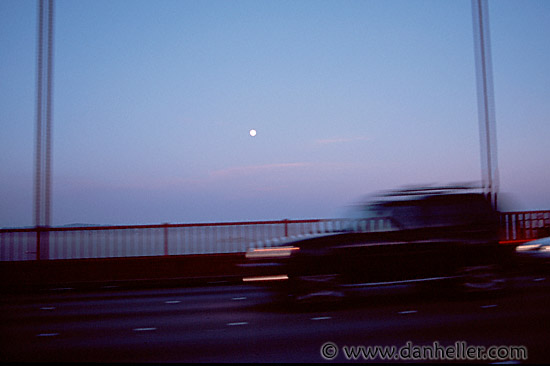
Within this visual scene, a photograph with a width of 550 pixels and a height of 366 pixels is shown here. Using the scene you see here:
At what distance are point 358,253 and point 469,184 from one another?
2631mm

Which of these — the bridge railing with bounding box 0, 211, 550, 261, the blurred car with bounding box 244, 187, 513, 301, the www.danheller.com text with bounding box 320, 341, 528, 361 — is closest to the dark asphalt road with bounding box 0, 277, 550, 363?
the www.danheller.com text with bounding box 320, 341, 528, 361

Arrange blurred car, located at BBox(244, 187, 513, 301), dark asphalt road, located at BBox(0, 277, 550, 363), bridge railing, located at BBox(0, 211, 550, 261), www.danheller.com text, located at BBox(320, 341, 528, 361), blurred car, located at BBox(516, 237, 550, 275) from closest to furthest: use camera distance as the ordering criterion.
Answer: www.danheller.com text, located at BBox(320, 341, 528, 361), dark asphalt road, located at BBox(0, 277, 550, 363), blurred car, located at BBox(244, 187, 513, 301), blurred car, located at BBox(516, 237, 550, 275), bridge railing, located at BBox(0, 211, 550, 261)

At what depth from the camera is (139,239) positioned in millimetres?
13852

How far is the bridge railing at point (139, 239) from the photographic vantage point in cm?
1297

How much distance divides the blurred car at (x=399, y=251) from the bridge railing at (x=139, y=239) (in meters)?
2.92

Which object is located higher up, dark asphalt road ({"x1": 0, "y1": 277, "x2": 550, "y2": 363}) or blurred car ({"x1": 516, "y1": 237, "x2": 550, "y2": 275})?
blurred car ({"x1": 516, "y1": 237, "x2": 550, "y2": 275})

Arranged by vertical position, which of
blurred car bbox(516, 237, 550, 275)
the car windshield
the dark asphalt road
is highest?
the car windshield

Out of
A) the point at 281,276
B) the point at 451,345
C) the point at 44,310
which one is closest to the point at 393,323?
the point at 451,345

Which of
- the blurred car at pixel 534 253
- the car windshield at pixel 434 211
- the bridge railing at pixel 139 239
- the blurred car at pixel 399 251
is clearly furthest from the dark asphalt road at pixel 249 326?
the bridge railing at pixel 139 239

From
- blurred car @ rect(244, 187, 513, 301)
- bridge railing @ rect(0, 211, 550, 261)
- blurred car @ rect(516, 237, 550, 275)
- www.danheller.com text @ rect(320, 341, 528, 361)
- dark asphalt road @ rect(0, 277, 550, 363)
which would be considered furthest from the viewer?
bridge railing @ rect(0, 211, 550, 261)

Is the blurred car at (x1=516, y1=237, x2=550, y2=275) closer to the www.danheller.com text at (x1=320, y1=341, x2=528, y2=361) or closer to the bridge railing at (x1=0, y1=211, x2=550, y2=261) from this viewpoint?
the bridge railing at (x1=0, y1=211, x2=550, y2=261)

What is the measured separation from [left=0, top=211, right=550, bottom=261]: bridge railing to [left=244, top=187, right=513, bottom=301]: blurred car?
2.92 m

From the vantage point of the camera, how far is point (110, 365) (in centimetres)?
550

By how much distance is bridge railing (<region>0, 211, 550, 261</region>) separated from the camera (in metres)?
13.0
